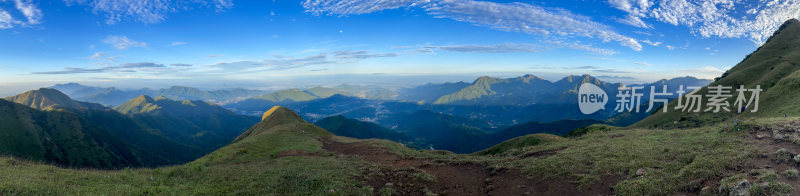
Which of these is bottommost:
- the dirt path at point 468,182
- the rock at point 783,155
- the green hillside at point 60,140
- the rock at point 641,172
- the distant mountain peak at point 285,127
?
the green hillside at point 60,140

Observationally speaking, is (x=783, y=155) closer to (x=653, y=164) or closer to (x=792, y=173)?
(x=792, y=173)

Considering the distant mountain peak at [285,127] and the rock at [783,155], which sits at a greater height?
the rock at [783,155]

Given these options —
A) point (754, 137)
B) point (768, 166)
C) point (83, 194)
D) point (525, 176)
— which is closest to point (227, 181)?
point (83, 194)

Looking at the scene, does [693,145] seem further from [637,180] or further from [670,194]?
[670,194]

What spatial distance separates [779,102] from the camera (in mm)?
41031

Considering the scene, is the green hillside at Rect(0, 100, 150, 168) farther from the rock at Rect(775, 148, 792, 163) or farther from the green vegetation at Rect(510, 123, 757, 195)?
the rock at Rect(775, 148, 792, 163)

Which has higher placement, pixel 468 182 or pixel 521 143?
pixel 468 182

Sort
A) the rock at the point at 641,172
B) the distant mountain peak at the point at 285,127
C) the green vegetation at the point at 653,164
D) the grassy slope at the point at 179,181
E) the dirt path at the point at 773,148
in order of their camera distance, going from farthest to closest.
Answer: the distant mountain peak at the point at 285,127 → the rock at the point at 641,172 → the green vegetation at the point at 653,164 → the dirt path at the point at 773,148 → the grassy slope at the point at 179,181

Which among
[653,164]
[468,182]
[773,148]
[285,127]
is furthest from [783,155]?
[285,127]

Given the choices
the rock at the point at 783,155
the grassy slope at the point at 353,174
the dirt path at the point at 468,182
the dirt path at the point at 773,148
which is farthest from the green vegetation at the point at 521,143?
the rock at the point at 783,155

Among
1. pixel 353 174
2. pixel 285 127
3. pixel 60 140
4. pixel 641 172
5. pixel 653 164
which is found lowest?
pixel 60 140

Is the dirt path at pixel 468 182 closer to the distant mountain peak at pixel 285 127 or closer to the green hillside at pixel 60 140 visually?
the distant mountain peak at pixel 285 127

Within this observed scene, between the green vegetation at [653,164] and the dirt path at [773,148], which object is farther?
the green vegetation at [653,164]

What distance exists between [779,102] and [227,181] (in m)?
72.1
